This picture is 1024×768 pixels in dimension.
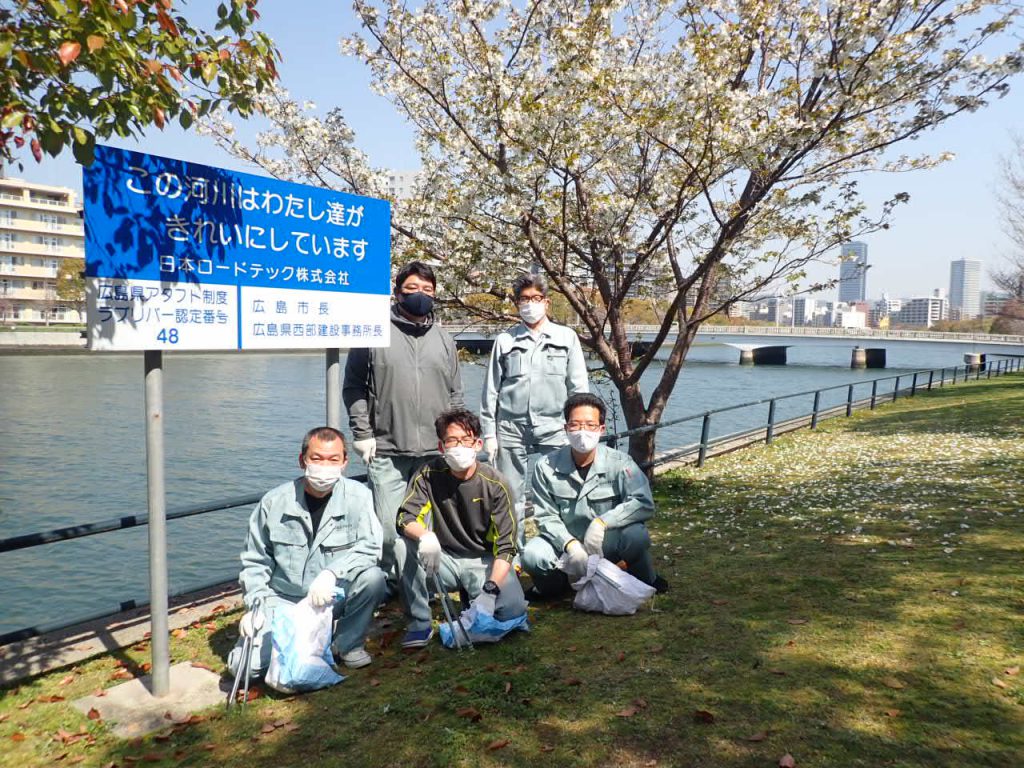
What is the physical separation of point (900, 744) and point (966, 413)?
60.1 ft

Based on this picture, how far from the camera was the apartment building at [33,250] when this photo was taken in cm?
7694

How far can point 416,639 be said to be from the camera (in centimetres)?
438

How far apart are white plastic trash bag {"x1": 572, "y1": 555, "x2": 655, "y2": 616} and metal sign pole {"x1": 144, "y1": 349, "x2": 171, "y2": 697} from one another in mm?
2506

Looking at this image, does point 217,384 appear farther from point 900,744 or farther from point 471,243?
point 900,744

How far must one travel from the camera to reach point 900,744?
10.3 ft

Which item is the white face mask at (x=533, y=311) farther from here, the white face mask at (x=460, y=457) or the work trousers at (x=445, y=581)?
the work trousers at (x=445, y=581)

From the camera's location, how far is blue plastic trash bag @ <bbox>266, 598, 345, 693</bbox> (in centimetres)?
373

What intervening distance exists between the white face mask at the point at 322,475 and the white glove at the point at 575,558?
160cm

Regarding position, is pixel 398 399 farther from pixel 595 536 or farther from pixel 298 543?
pixel 595 536

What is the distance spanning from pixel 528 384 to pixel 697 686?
92.4 inches

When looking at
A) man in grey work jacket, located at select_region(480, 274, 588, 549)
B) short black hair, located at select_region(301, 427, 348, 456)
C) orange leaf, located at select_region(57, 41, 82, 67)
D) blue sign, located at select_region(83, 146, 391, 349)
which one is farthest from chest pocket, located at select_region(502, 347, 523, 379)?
orange leaf, located at select_region(57, 41, 82, 67)

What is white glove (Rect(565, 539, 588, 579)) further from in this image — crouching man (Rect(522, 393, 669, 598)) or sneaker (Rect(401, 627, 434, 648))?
sneaker (Rect(401, 627, 434, 648))

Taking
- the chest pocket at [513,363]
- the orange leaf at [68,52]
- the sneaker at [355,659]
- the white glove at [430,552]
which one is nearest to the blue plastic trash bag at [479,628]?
the white glove at [430,552]

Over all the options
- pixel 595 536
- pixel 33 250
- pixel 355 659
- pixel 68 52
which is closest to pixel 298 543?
pixel 355 659
